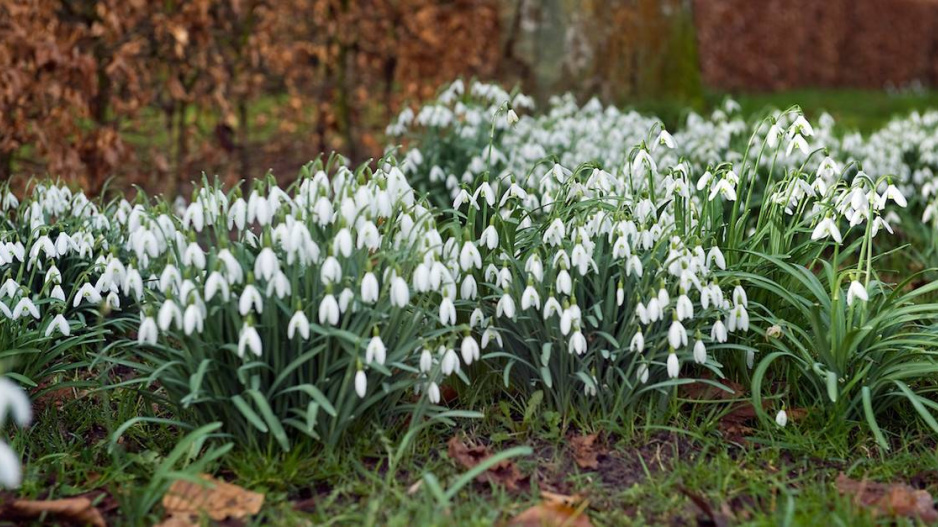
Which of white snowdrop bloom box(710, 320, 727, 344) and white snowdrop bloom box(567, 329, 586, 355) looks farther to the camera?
white snowdrop bloom box(710, 320, 727, 344)

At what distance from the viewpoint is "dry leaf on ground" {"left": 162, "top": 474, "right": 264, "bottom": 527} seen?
2.26 meters

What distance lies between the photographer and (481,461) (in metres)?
2.53

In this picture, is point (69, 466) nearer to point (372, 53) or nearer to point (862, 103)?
point (372, 53)

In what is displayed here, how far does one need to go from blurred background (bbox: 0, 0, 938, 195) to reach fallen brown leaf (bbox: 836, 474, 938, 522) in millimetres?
3462

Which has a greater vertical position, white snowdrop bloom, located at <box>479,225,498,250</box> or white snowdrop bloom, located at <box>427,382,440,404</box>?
white snowdrop bloom, located at <box>479,225,498,250</box>

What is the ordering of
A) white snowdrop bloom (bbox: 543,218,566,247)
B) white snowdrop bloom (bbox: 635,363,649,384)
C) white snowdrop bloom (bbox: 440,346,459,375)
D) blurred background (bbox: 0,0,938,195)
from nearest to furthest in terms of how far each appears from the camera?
white snowdrop bloom (bbox: 440,346,459,375)
white snowdrop bloom (bbox: 635,363,649,384)
white snowdrop bloom (bbox: 543,218,566,247)
blurred background (bbox: 0,0,938,195)

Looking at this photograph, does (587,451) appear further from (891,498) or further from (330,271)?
(330,271)

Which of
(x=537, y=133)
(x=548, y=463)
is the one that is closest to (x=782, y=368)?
(x=548, y=463)

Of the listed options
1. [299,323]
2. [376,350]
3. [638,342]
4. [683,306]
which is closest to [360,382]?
[376,350]

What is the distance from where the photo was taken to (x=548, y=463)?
2.55 m

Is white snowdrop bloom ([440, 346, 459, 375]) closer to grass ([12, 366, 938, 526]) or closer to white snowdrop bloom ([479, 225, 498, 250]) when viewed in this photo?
grass ([12, 366, 938, 526])

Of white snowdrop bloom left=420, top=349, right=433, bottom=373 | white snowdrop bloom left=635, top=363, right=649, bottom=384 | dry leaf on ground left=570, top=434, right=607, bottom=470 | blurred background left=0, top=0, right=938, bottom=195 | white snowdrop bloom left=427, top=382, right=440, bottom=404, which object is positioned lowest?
dry leaf on ground left=570, top=434, right=607, bottom=470

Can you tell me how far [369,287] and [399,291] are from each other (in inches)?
3.1

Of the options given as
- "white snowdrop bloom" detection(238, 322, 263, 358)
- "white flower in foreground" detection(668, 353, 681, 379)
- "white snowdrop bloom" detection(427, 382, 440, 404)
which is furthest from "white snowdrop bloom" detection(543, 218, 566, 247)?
"white snowdrop bloom" detection(238, 322, 263, 358)
